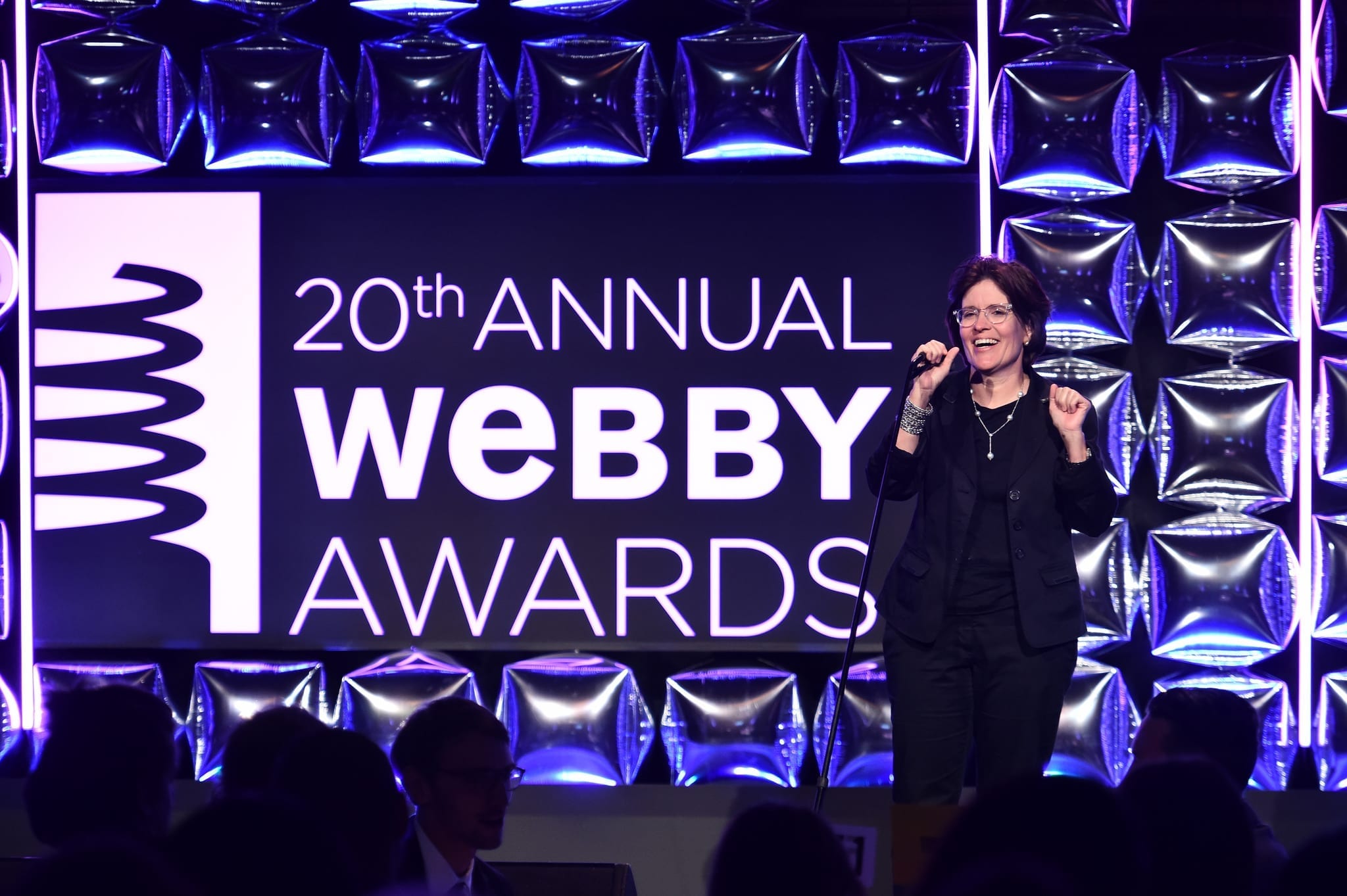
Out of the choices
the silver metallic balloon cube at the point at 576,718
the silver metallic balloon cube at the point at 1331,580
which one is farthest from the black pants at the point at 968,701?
the silver metallic balloon cube at the point at 1331,580

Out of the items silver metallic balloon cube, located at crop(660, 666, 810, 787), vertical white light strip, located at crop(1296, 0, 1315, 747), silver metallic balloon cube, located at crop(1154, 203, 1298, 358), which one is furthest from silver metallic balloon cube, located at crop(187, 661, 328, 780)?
vertical white light strip, located at crop(1296, 0, 1315, 747)

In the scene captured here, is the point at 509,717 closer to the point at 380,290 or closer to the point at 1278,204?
the point at 380,290

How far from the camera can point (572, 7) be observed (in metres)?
4.31

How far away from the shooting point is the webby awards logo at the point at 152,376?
14.3ft

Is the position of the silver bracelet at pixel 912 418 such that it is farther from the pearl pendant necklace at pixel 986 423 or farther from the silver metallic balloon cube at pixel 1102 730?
the silver metallic balloon cube at pixel 1102 730

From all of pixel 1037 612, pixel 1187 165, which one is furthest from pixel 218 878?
pixel 1187 165

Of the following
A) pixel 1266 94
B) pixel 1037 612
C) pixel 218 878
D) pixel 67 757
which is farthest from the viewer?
pixel 1266 94

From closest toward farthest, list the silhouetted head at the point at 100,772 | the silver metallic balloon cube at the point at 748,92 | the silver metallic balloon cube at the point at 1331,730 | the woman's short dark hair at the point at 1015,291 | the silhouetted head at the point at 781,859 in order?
the silhouetted head at the point at 781,859 → the silhouetted head at the point at 100,772 → the woman's short dark hair at the point at 1015,291 → the silver metallic balloon cube at the point at 1331,730 → the silver metallic balloon cube at the point at 748,92

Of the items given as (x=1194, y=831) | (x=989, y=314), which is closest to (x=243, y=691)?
(x=989, y=314)

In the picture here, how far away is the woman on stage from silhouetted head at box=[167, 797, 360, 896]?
6.67 ft

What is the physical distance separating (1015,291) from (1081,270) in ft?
3.15

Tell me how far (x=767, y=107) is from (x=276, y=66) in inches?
57.7

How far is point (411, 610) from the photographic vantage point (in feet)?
14.2

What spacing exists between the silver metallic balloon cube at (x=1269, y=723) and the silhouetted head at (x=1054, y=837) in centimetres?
297
